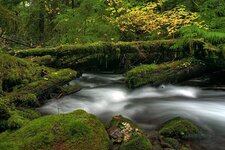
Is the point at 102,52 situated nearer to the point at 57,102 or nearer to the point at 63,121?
the point at 57,102

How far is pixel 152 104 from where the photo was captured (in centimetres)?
847

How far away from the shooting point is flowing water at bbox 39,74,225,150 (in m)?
7.00

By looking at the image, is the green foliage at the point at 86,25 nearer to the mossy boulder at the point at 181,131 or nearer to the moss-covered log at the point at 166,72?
the moss-covered log at the point at 166,72

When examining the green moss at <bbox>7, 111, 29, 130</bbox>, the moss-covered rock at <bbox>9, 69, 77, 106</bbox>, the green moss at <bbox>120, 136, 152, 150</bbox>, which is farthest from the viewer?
the moss-covered rock at <bbox>9, 69, 77, 106</bbox>

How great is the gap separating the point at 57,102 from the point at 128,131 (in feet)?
9.85

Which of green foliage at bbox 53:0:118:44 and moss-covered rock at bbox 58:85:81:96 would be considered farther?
green foliage at bbox 53:0:118:44

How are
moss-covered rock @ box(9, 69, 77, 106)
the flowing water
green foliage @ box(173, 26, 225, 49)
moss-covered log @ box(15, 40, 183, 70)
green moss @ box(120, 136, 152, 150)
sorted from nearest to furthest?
green moss @ box(120, 136, 152, 150) < the flowing water < moss-covered rock @ box(9, 69, 77, 106) < green foliage @ box(173, 26, 225, 49) < moss-covered log @ box(15, 40, 183, 70)

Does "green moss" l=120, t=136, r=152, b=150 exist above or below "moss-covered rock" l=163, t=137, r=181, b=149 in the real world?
above

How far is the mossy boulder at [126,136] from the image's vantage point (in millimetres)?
5068

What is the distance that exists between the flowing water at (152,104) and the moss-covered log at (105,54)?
101 cm

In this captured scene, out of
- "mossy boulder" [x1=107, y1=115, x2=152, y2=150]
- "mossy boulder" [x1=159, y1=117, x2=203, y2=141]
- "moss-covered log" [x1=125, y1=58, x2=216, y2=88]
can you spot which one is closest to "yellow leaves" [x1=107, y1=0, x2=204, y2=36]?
"moss-covered log" [x1=125, y1=58, x2=216, y2=88]

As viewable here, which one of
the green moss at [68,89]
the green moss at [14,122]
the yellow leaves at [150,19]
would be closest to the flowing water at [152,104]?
the green moss at [68,89]

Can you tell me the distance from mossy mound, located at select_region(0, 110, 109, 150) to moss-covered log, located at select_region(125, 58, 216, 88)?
425 cm

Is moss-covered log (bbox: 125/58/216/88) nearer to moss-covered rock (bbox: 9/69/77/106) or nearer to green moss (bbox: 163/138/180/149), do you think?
moss-covered rock (bbox: 9/69/77/106)
